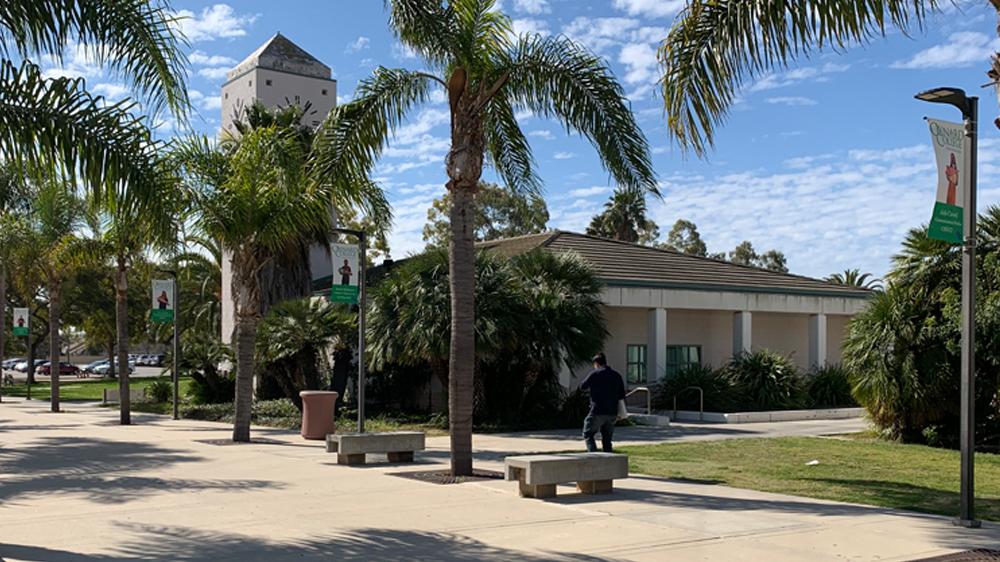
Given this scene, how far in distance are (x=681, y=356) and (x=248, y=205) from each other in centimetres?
1707

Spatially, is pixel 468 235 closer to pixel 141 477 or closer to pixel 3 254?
pixel 141 477

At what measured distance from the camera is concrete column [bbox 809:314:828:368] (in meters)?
32.1

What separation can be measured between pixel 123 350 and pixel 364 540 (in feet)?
64.9

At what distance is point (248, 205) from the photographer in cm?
1941

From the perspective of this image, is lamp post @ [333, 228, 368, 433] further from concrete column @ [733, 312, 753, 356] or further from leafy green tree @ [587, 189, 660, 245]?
leafy green tree @ [587, 189, 660, 245]

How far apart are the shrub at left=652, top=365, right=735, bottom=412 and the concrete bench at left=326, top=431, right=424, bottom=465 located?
12.8m

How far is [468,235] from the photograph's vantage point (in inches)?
546

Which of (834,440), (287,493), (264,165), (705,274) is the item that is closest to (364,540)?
(287,493)

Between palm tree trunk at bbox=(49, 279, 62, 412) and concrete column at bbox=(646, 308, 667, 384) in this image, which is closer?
concrete column at bbox=(646, 308, 667, 384)

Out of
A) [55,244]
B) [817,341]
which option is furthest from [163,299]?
[817,341]

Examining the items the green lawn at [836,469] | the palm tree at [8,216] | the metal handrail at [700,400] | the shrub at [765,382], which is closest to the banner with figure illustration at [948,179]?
the green lawn at [836,469]

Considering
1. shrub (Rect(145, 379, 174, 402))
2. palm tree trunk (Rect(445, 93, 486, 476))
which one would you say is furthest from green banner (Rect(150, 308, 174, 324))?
palm tree trunk (Rect(445, 93, 486, 476))

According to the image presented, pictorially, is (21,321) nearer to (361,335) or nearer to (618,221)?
(361,335)

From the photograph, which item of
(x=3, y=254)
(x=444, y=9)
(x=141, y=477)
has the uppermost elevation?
(x=444, y=9)
